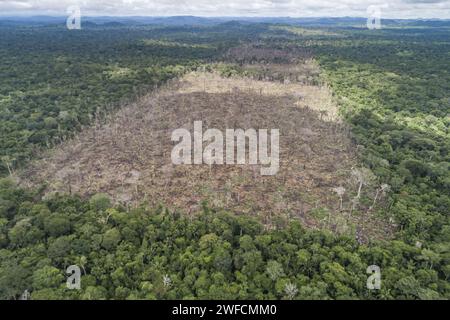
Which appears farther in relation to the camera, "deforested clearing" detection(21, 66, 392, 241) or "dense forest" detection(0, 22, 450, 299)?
"deforested clearing" detection(21, 66, 392, 241)

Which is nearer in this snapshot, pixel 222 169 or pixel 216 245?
pixel 216 245

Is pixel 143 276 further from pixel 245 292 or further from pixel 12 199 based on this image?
pixel 12 199

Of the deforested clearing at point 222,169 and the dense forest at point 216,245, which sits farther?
the deforested clearing at point 222,169

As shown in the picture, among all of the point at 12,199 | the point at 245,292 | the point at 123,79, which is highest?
the point at 123,79

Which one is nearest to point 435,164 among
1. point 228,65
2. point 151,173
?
point 151,173

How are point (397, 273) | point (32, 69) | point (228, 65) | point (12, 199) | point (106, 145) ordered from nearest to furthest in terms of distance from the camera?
point (397, 273), point (12, 199), point (106, 145), point (32, 69), point (228, 65)

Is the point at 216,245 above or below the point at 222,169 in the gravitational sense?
below
